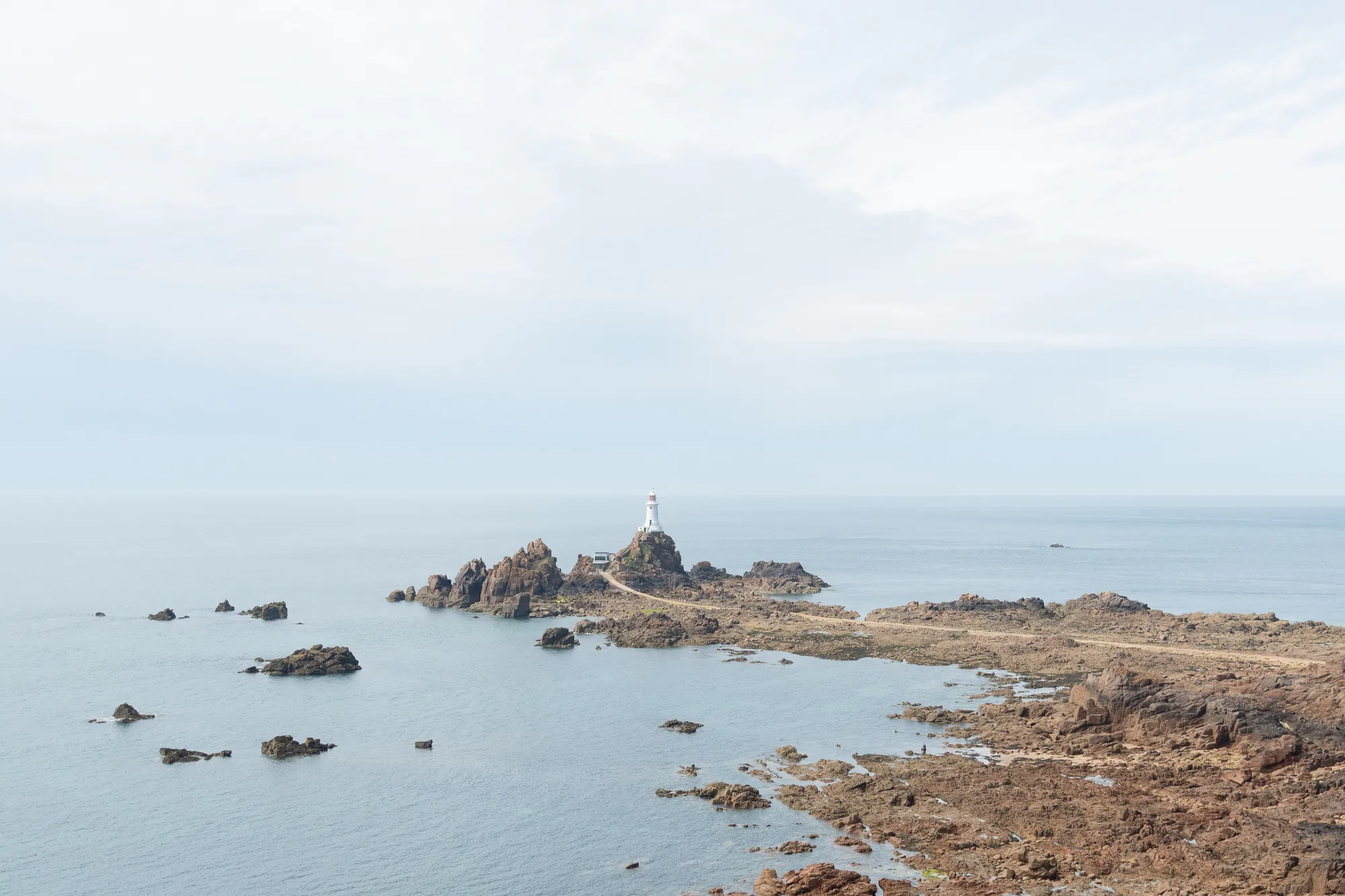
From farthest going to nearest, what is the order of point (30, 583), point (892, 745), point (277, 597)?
point (30, 583), point (277, 597), point (892, 745)

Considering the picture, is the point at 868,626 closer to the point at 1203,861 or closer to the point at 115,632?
the point at 1203,861

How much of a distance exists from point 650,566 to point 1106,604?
70722 mm

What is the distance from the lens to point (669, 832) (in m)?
46.4

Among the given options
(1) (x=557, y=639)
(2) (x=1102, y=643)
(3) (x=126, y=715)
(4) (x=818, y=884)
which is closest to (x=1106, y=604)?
(2) (x=1102, y=643)

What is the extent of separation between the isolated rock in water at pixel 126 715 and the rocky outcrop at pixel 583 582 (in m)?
72.2

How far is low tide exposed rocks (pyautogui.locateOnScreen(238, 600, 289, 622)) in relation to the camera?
128 m

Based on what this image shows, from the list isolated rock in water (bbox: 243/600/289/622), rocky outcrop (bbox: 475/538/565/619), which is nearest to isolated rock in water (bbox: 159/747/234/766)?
rocky outcrop (bbox: 475/538/565/619)

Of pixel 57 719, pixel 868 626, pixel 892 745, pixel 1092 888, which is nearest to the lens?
pixel 1092 888

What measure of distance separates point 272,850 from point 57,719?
3945 centimetres

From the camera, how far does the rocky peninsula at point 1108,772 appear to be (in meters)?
38.2

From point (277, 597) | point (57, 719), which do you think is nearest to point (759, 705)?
point (57, 719)

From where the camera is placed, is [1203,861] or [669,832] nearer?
[1203,861]

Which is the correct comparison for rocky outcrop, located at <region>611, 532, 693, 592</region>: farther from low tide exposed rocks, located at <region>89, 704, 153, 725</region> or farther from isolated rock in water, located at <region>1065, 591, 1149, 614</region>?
low tide exposed rocks, located at <region>89, 704, 153, 725</region>

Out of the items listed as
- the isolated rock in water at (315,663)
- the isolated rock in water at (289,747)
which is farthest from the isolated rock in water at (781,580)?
the isolated rock in water at (289,747)
